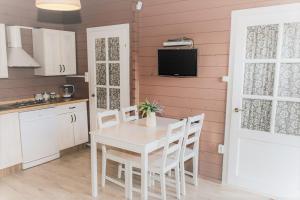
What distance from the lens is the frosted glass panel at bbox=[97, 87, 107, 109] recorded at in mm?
4285

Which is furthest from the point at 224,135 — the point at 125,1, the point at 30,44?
the point at 30,44

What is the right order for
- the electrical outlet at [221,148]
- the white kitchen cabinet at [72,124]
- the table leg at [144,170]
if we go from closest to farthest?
the table leg at [144,170] → the electrical outlet at [221,148] → the white kitchen cabinet at [72,124]

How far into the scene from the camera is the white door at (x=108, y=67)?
3.92 metres

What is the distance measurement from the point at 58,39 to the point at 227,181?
3.37m

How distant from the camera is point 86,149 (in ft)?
14.9

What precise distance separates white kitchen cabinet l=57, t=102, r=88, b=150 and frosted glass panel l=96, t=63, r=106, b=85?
0.50 m

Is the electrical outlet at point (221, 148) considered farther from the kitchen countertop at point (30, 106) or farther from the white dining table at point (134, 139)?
the kitchen countertop at point (30, 106)

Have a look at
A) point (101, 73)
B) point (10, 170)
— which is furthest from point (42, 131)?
point (101, 73)

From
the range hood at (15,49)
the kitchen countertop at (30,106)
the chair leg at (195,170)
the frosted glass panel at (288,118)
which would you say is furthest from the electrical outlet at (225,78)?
the range hood at (15,49)

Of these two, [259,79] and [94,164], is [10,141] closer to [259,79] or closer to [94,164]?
[94,164]

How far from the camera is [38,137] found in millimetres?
3738

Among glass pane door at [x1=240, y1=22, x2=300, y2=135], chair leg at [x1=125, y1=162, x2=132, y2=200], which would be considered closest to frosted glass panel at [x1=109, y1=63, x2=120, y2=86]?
chair leg at [x1=125, y1=162, x2=132, y2=200]

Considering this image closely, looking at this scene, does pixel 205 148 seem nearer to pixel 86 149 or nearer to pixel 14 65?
pixel 86 149

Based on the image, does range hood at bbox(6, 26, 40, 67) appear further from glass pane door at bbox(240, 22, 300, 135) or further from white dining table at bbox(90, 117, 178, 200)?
glass pane door at bbox(240, 22, 300, 135)
